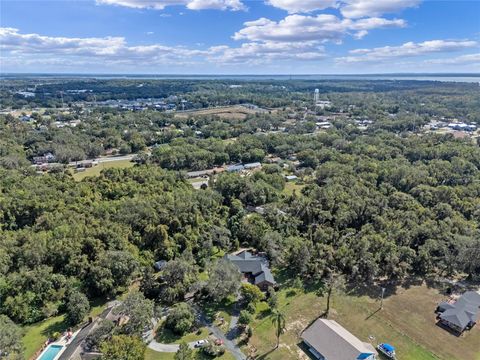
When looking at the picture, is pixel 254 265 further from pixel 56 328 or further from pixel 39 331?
pixel 39 331

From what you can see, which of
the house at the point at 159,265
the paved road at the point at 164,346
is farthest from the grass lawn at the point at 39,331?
the house at the point at 159,265

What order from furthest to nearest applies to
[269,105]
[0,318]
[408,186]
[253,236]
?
[269,105]
[408,186]
[253,236]
[0,318]

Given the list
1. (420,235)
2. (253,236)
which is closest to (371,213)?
(420,235)

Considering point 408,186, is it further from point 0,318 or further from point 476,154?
point 0,318

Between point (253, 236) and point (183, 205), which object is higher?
point (183, 205)

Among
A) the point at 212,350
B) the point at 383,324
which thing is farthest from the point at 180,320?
the point at 383,324

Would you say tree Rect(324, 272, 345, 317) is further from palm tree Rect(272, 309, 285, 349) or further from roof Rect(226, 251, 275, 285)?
palm tree Rect(272, 309, 285, 349)
